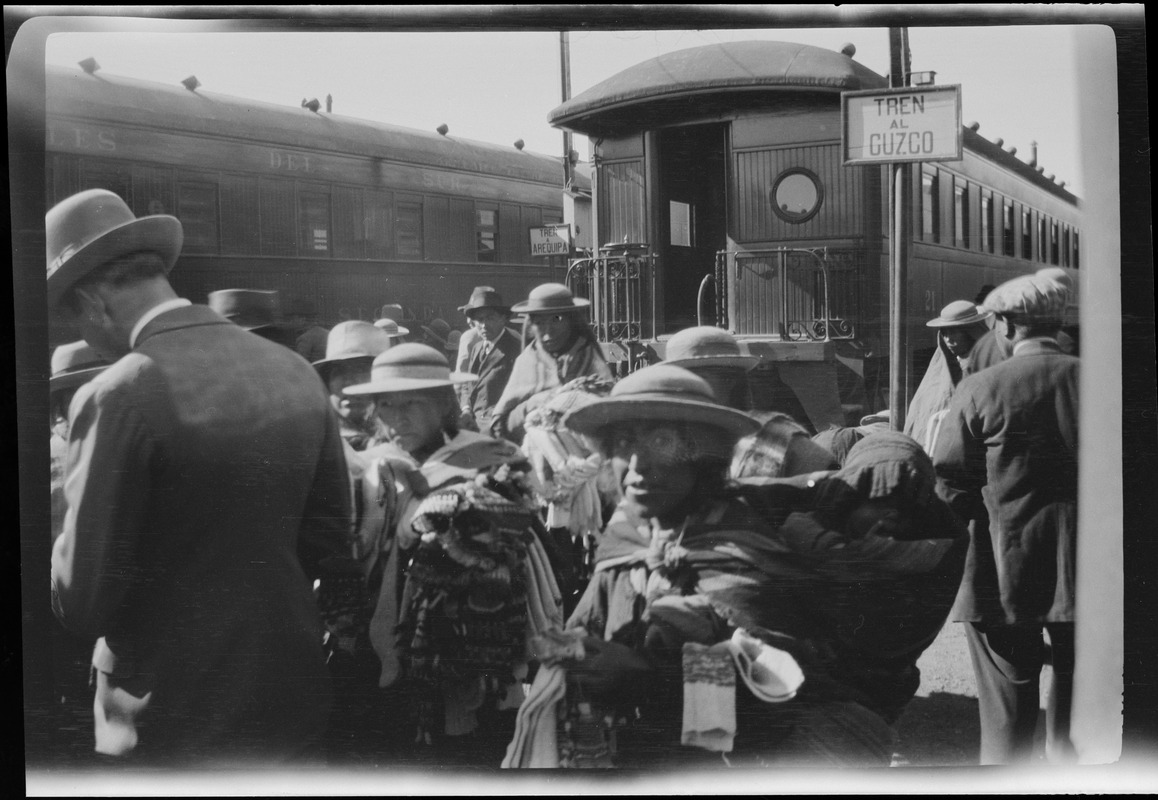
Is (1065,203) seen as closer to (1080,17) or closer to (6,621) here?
(1080,17)

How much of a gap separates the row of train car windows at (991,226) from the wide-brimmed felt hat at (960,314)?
0.78ft

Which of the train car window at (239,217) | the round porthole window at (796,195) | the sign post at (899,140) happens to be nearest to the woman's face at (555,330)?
the round porthole window at (796,195)

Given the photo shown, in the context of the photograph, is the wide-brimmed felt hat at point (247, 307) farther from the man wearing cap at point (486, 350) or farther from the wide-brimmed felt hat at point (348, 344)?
the man wearing cap at point (486, 350)

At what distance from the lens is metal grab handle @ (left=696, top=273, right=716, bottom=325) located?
10.4 feet

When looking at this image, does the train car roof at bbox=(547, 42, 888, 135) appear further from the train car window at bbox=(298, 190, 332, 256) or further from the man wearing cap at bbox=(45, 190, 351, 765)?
the man wearing cap at bbox=(45, 190, 351, 765)

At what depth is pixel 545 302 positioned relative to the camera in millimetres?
3105

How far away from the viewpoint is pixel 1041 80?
312 centimetres

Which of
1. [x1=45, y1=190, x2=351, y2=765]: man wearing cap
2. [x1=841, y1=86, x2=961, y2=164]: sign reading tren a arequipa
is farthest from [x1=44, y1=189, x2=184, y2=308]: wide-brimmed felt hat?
[x1=841, y1=86, x2=961, y2=164]: sign reading tren a arequipa

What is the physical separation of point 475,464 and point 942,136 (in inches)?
70.8

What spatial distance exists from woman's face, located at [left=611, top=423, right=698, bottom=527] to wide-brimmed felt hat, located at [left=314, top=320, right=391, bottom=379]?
790 millimetres

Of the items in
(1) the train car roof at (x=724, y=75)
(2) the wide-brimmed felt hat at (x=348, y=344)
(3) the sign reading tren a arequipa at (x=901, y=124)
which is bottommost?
(2) the wide-brimmed felt hat at (x=348, y=344)

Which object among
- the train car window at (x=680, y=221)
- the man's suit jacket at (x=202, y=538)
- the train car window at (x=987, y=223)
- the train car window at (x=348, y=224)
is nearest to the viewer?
the man's suit jacket at (x=202, y=538)

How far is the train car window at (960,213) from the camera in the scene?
323 centimetres

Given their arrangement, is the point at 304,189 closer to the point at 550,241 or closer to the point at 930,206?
the point at 550,241
